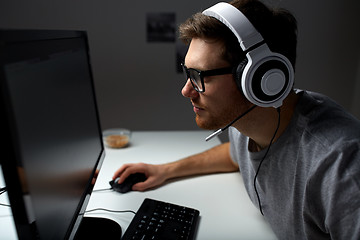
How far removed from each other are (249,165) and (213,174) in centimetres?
18

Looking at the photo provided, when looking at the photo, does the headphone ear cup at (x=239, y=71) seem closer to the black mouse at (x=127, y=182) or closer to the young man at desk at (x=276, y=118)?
the young man at desk at (x=276, y=118)

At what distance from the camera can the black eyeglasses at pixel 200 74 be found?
75cm

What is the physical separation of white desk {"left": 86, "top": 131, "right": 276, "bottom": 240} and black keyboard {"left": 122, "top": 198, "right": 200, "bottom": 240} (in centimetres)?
4

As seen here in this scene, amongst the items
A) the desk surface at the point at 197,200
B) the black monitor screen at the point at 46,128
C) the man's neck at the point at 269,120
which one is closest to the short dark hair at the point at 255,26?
the man's neck at the point at 269,120

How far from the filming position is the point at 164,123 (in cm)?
219

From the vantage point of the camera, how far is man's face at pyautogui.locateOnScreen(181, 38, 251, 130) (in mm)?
757

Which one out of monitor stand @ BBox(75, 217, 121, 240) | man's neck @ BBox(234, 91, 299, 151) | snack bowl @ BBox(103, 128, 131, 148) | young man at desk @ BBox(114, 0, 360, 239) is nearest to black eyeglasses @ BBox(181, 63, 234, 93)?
young man at desk @ BBox(114, 0, 360, 239)

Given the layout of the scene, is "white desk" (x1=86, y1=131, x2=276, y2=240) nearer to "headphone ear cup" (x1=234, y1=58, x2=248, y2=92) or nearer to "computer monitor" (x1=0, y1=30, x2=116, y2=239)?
"computer monitor" (x1=0, y1=30, x2=116, y2=239)

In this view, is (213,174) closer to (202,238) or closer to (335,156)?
(202,238)

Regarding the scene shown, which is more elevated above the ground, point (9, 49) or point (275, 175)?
point (9, 49)

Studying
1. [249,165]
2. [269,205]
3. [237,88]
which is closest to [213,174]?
[249,165]

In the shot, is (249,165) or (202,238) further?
(249,165)

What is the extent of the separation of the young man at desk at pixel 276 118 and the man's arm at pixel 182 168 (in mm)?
172

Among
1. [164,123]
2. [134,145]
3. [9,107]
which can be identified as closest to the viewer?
[9,107]
